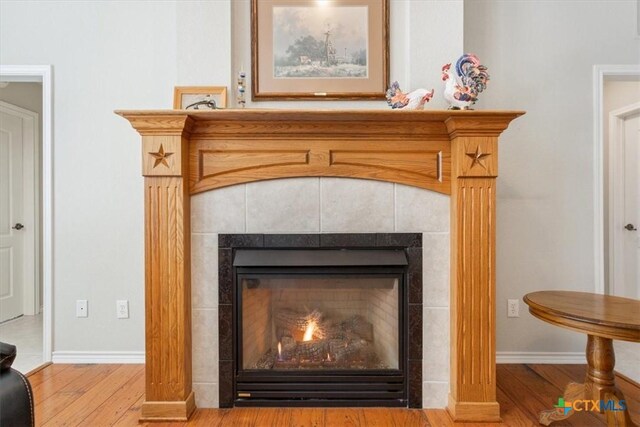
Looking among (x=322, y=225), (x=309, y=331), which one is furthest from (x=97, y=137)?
(x=309, y=331)

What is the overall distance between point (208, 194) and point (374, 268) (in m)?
0.97

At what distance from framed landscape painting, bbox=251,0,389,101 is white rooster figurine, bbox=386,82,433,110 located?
267 mm

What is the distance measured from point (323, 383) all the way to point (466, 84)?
1.75 meters

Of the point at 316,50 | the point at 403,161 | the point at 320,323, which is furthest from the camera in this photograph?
the point at 316,50

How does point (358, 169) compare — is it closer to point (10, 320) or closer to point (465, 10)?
point (465, 10)

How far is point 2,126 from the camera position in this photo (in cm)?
344

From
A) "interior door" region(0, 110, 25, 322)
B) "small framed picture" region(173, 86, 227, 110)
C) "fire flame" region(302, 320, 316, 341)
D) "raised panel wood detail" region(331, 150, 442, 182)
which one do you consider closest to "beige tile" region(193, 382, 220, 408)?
"fire flame" region(302, 320, 316, 341)

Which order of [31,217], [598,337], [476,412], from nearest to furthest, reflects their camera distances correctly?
1. [598,337]
2. [476,412]
3. [31,217]

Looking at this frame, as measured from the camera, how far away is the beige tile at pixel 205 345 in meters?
1.97

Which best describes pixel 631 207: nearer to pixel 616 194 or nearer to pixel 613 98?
pixel 616 194

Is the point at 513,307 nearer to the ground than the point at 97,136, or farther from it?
nearer to the ground

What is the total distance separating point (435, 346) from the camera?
1960 mm

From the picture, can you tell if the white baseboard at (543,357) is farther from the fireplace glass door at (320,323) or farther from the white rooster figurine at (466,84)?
the white rooster figurine at (466,84)

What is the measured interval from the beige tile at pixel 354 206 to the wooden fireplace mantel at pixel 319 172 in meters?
0.07
